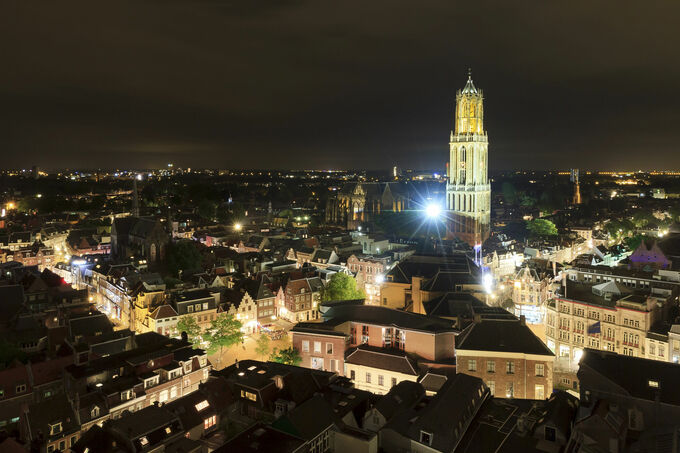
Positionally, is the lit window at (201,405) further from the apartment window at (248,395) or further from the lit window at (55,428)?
the lit window at (55,428)

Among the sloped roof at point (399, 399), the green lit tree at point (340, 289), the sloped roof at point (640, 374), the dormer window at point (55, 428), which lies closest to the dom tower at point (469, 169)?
the green lit tree at point (340, 289)

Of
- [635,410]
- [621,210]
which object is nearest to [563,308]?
[635,410]

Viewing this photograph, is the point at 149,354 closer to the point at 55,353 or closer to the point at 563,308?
the point at 55,353

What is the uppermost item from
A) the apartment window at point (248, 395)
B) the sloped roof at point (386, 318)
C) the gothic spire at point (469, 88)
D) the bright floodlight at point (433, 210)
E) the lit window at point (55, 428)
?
the gothic spire at point (469, 88)

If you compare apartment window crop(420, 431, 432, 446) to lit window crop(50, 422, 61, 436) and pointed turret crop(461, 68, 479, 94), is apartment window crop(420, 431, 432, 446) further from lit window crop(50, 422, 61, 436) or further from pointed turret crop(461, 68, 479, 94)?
pointed turret crop(461, 68, 479, 94)

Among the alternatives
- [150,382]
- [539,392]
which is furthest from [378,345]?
[150,382]

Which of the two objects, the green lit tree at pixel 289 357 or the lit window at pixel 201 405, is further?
the green lit tree at pixel 289 357
